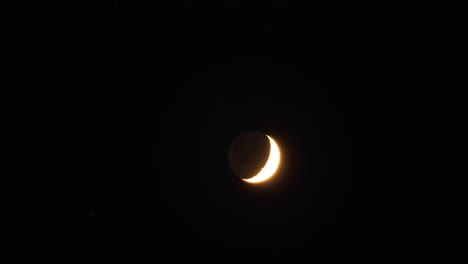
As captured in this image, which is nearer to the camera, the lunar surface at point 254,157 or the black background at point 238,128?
Answer: the black background at point 238,128

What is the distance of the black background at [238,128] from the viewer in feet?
5.07

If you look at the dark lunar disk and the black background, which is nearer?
the black background

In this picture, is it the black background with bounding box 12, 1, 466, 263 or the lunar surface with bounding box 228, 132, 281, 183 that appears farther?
the lunar surface with bounding box 228, 132, 281, 183

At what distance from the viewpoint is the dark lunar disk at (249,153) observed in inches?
68.4

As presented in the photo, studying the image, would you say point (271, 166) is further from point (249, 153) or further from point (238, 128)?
point (238, 128)

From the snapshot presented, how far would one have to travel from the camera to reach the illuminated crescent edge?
1.72 meters

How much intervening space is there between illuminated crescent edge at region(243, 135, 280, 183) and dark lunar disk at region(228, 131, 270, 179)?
0.02 meters

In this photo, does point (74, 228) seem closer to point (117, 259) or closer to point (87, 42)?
point (117, 259)

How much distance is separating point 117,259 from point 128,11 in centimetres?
160

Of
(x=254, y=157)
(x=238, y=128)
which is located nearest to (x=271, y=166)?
(x=254, y=157)

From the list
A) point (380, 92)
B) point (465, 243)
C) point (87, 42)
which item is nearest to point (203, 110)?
point (87, 42)

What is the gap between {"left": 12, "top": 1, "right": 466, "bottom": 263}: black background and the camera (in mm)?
1544

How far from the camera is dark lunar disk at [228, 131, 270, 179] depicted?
1.74 m

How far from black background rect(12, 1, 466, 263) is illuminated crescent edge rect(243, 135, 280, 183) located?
63 mm
